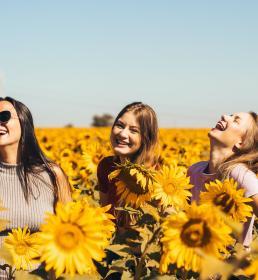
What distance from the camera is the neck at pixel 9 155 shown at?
11.1 feet

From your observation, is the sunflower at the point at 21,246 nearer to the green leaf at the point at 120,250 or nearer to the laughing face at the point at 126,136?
the green leaf at the point at 120,250

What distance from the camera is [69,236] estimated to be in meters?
1.73

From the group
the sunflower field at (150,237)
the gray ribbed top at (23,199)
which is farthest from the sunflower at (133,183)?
the gray ribbed top at (23,199)

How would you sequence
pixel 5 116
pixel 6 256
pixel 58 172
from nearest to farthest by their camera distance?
pixel 6 256 < pixel 5 116 < pixel 58 172

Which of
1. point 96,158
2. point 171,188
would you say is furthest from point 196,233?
point 96,158

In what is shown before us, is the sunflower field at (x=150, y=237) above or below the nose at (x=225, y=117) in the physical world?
below

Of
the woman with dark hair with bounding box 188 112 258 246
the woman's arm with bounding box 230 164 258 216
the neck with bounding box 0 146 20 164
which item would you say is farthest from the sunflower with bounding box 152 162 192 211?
the neck with bounding box 0 146 20 164

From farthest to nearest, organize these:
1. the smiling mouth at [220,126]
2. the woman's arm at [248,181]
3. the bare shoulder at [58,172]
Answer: the bare shoulder at [58,172] → the smiling mouth at [220,126] → the woman's arm at [248,181]

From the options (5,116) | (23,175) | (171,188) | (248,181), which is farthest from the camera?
(23,175)

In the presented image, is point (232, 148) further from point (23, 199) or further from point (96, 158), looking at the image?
point (96, 158)

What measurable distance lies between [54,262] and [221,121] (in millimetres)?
1940

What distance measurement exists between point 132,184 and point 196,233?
37.2 inches

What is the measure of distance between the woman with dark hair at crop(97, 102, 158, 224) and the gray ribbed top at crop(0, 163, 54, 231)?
435 millimetres

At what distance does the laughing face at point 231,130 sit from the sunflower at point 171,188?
29.4 inches
